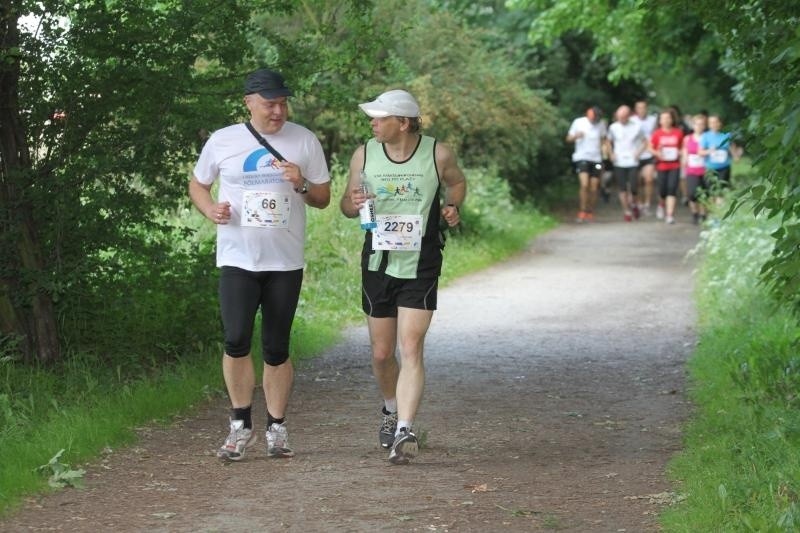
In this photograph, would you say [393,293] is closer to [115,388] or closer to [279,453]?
[279,453]

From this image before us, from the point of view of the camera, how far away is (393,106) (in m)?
7.83

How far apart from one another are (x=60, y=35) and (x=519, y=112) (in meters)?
16.0

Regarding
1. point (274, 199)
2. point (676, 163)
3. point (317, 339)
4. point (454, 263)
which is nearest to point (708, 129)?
point (676, 163)

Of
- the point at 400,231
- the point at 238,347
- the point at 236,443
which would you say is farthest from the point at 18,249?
the point at 400,231


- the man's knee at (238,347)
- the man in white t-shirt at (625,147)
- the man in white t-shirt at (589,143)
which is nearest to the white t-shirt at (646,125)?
the man in white t-shirt at (625,147)

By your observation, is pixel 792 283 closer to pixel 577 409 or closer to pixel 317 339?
pixel 577 409

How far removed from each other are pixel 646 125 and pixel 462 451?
20.9 metres

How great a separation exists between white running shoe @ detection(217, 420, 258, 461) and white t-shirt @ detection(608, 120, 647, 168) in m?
20.0

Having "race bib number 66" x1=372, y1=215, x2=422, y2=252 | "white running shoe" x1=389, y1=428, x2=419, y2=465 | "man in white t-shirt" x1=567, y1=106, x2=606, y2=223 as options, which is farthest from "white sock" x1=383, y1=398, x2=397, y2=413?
"man in white t-shirt" x1=567, y1=106, x2=606, y2=223

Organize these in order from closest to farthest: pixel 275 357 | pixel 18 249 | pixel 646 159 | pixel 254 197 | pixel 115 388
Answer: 1. pixel 254 197
2. pixel 275 357
3. pixel 115 388
4. pixel 18 249
5. pixel 646 159

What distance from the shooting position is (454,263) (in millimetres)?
19266

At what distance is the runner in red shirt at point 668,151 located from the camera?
25.8 meters

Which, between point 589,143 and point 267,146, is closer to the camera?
point 267,146

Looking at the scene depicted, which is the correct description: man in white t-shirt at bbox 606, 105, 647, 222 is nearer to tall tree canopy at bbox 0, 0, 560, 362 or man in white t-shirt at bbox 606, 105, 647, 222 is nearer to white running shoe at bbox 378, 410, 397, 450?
tall tree canopy at bbox 0, 0, 560, 362
